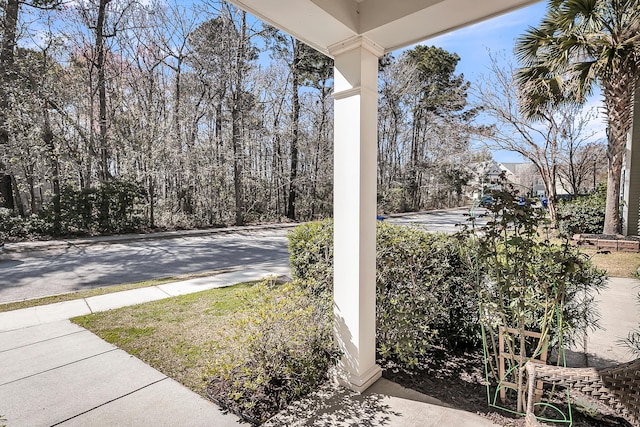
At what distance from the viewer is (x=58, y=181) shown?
9031mm

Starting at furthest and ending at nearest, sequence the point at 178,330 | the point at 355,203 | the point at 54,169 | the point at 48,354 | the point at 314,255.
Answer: the point at 54,169, the point at 178,330, the point at 314,255, the point at 48,354, the point at 355,203

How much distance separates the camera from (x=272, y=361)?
6.54 feet

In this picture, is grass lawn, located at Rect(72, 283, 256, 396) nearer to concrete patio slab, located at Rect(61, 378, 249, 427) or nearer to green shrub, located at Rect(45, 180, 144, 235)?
concrete patio slab, located at Rect(61, 378, 249, 427)

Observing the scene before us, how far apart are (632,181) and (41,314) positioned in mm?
11691

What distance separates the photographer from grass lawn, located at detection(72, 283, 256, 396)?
228cm

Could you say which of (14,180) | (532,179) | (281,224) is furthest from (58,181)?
(532,179)

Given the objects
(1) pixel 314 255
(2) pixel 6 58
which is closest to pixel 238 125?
(2) pixel 6 58

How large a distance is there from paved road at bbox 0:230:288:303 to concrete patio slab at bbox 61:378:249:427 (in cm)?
329

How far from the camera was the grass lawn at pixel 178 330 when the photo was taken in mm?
2283

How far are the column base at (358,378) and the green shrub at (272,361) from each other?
100 millimetres

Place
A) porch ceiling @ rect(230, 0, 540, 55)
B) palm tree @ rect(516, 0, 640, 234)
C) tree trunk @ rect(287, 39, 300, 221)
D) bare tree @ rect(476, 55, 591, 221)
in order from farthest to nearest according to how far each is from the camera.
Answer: tree trunk @ rect(287, 39, 300, 221) → bare tree @ rect(476, 55, 591, 221) → palm tree @ rect(516, 0, 640, 234) → porch ceiling @ rect(230, 0, 540, 55)

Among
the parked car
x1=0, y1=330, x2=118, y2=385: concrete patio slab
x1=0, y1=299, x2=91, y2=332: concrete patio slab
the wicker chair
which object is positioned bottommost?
x1=0, y1=330, x2=118, y2=385: concrete patio slab

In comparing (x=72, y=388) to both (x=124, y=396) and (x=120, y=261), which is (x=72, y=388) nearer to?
(x=124, y=396)

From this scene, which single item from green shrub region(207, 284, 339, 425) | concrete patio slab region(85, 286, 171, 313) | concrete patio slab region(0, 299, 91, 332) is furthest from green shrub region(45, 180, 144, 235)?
green shrub region(207, 284, 339, 425)
